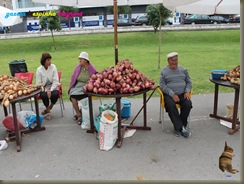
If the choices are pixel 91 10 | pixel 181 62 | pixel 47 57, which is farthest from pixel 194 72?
pixel 91 10

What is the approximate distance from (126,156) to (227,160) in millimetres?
1329

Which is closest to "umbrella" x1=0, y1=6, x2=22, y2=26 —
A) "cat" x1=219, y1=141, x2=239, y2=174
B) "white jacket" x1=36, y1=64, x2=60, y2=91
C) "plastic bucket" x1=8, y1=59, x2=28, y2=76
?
"plastic bucket" x1=8, y1=59, x2=28, y2=76

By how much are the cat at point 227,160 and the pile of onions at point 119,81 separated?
141cm

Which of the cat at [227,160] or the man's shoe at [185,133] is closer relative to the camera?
the cat at [227,160]

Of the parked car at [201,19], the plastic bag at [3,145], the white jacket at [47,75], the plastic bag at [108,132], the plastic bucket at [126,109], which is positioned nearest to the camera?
the plastic bag at [108,132]

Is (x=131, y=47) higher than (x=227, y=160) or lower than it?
higher

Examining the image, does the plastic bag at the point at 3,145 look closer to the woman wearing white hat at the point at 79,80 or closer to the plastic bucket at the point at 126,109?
the woman wearing white hat at the point at 79,80

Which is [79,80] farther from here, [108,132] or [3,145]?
[3,145]

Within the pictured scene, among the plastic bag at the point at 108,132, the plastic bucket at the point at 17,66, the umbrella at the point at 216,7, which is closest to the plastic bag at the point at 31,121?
the plastic bag at the point at 108,132

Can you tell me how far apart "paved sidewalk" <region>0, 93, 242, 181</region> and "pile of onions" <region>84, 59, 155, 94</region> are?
0.84 meters

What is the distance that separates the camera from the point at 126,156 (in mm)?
A: 3711

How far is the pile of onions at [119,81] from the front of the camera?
12.8 ft

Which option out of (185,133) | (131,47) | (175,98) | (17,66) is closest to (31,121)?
(17,66)

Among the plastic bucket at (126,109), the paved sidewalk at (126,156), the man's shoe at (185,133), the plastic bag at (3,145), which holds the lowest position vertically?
the paved sidewalk at (126,156)
